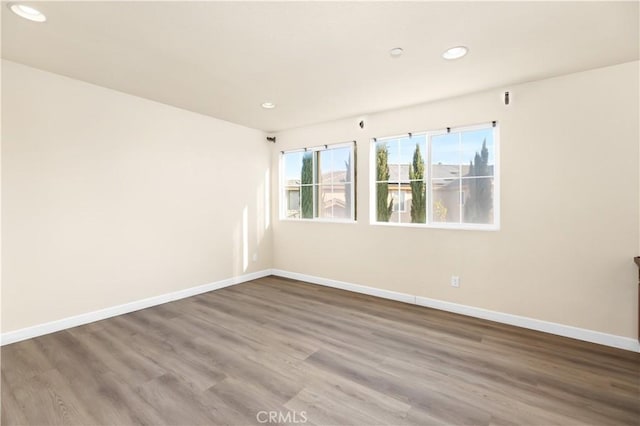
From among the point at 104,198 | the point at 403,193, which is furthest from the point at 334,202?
the point at 104,198

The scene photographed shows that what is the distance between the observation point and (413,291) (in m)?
3.83

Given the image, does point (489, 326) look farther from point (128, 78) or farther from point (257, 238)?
point (128, 78)

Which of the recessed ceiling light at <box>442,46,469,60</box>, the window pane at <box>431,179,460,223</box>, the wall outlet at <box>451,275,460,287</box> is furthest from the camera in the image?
the window pane at <box>431,179,460,223</box>

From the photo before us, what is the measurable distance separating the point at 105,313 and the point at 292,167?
329 cm

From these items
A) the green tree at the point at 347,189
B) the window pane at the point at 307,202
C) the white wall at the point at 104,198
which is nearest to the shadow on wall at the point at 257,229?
the white wall at the point at 104,198

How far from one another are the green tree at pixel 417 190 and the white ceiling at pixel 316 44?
2.68 feet

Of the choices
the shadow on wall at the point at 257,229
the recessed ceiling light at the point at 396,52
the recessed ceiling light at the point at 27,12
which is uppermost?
the recessed ceiling light at the point at 27,12

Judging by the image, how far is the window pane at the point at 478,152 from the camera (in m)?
3.38

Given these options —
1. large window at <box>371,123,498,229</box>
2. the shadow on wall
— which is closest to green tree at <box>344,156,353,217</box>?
large window at <box>371,123,498,229</box>

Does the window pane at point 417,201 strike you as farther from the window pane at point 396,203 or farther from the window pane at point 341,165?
the window pane at point 341,165

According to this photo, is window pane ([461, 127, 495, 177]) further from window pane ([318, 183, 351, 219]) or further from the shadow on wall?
the shadow on wall

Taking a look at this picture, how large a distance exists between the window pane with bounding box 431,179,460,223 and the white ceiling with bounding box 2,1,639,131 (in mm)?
1023

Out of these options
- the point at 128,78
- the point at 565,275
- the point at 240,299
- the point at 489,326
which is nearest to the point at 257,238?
the point at 240,299

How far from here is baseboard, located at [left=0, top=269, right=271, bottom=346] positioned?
9.06 ft
